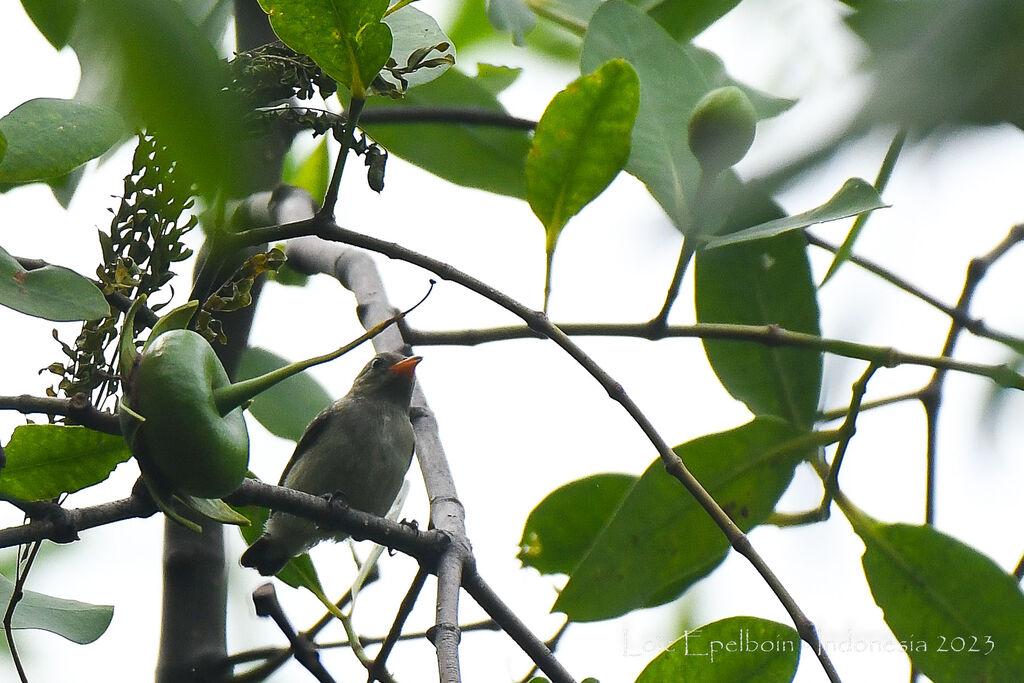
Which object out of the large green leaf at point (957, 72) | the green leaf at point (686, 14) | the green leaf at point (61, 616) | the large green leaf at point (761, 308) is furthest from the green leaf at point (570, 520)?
the large green leaf at point (957, 72)

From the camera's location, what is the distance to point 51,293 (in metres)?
0.98

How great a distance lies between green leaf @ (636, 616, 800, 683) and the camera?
1.24 m

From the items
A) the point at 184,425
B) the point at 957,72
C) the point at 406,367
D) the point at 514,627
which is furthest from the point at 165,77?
the point at 406,367

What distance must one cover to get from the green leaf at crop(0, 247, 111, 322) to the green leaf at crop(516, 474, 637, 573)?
1015 millimetres

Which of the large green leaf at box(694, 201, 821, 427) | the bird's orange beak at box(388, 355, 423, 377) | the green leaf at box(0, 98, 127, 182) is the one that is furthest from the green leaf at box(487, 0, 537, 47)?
the bird's orange beak at box(388, 355, 423, 377)

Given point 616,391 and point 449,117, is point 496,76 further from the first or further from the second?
point 616,391

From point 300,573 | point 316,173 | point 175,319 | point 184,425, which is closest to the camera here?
point 184,425

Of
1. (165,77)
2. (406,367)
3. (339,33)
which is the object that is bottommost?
(165,77)

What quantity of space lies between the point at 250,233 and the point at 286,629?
2.80 ft

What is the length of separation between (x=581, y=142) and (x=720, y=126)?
0.19 m

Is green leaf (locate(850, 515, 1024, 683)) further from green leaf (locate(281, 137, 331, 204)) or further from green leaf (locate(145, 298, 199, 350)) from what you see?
green leaf (locate(281, 137, 331, 204))

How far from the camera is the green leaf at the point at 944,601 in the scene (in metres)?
1.53

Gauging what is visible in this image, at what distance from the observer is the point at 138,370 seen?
2.88ft

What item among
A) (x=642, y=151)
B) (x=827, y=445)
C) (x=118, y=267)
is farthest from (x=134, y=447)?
(x=827, y=445)
